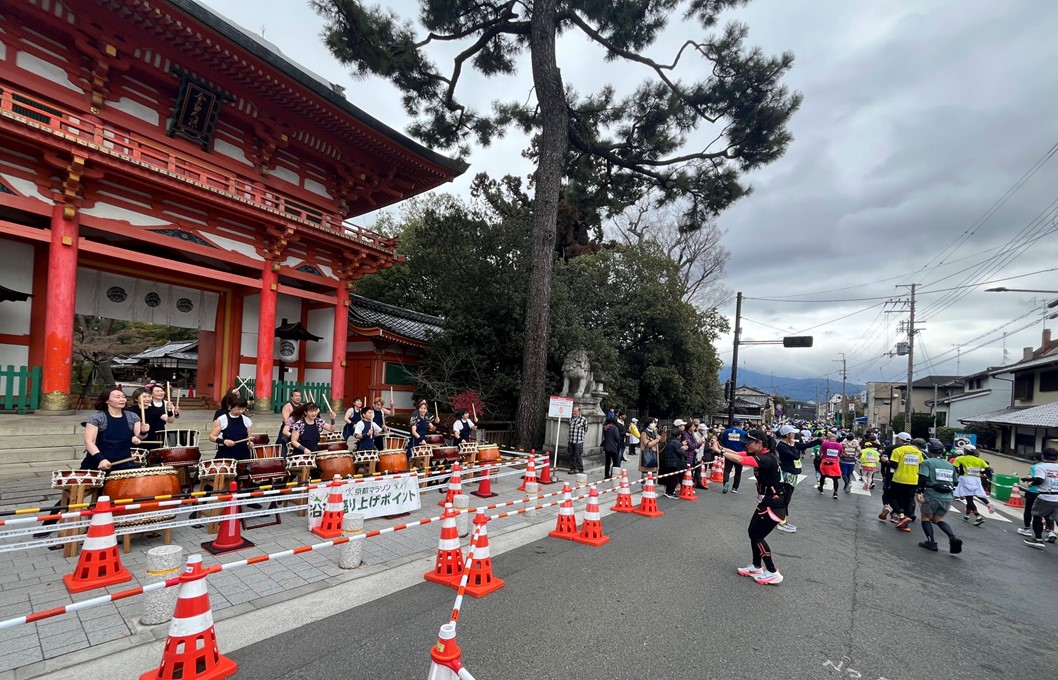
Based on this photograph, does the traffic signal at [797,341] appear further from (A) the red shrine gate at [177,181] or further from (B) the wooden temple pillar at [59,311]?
(B) the wooden temple pillar at [59,311]

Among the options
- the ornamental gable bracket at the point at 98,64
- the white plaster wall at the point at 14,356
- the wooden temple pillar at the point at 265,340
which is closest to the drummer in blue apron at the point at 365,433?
the wooden temple pillar at the point at 265,340

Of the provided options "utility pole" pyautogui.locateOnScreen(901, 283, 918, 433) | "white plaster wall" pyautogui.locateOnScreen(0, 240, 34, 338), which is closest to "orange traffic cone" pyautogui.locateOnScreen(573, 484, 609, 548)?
"white plaster wall" pyautogui.locateOnScreen(0, 240, 34, 338)

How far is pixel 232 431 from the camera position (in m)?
6.34

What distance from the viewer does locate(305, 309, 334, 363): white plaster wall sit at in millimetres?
15180

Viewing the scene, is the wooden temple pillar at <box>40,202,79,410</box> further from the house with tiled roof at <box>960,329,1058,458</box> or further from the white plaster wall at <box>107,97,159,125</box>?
the house with tiled roof at <box>960,329,1058,458</box>

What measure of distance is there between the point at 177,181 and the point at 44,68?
3074 mm

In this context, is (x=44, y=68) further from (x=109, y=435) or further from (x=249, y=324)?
(x=109, y=435)

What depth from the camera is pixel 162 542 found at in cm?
564

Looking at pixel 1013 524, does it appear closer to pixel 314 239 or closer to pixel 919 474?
pixel 919 474

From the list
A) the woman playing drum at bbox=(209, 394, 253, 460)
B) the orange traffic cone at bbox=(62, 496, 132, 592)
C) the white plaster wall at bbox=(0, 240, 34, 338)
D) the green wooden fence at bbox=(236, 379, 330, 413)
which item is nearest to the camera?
the orange traffic cone at bbox=(62, 496, 132, 592)

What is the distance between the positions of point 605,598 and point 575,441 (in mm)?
7552

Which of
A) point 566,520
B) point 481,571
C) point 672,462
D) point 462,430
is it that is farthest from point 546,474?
point 481,571

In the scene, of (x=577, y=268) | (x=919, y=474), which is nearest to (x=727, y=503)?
(x=919, y=474)

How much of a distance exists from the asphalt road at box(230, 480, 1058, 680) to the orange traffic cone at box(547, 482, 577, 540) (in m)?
0.22
